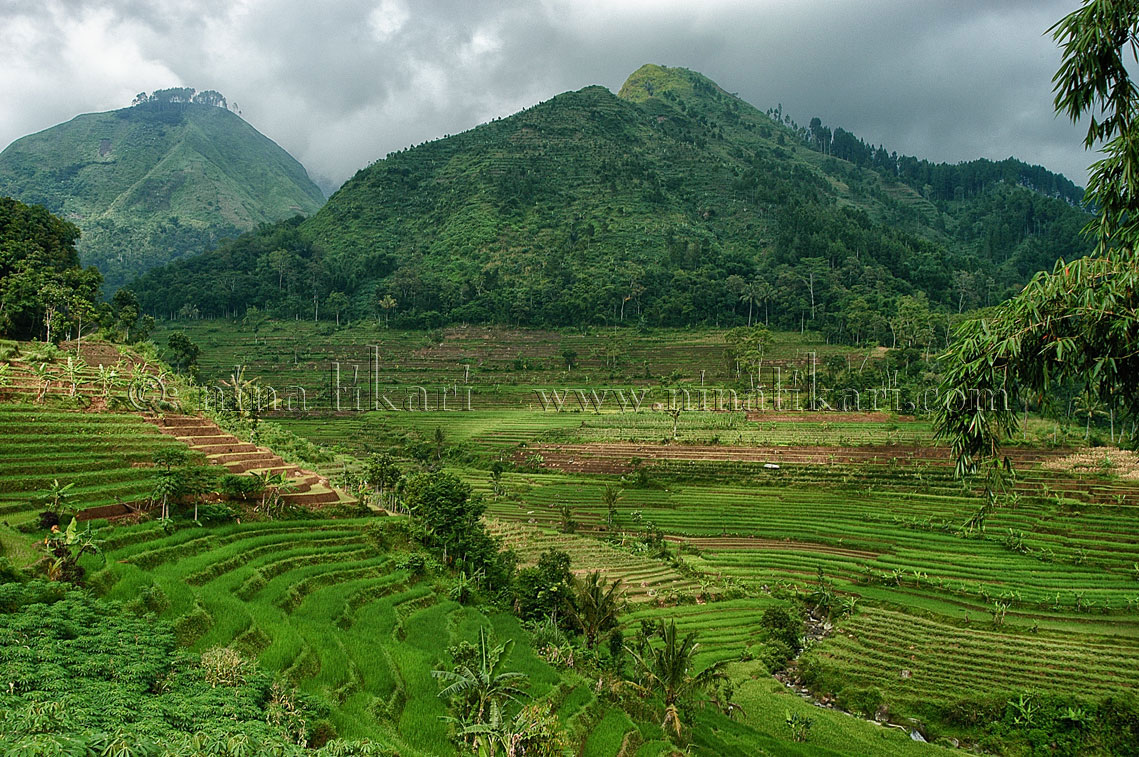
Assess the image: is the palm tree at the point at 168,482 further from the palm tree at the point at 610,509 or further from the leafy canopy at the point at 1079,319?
the palm tree at the point at 610,509

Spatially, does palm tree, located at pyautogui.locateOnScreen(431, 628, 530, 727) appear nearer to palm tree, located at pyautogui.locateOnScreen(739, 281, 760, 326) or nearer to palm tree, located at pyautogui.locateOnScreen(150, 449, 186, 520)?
palm tree, located at pyautogui.locateOnScreen(150, 449, 186, 520)

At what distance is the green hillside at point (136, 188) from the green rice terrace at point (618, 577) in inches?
4353

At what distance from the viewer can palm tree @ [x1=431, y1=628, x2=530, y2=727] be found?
10.8m

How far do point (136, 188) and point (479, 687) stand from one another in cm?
17009

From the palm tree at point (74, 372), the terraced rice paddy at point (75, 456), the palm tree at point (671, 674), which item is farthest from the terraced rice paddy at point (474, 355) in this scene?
the palm tree at point (671, 674)

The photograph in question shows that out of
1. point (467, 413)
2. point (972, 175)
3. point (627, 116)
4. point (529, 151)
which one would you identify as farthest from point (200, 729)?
point (972, 175)

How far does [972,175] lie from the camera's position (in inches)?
6255

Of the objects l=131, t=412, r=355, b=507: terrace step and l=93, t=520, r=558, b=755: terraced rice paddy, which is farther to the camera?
l=131, t=412, r=355, b=507: terrace step

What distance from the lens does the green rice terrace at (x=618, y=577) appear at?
11977mm

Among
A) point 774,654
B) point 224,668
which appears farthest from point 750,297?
point 224,668

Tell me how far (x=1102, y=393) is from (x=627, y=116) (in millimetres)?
163352

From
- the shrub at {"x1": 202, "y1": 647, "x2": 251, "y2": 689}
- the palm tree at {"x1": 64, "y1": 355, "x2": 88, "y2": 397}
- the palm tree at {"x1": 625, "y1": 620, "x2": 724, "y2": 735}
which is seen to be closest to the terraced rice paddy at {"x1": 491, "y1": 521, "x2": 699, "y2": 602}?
the palm tree at {"x1": 625, "y1": 620, "x2": 724, "y2": 735}

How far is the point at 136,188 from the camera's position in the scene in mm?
143500

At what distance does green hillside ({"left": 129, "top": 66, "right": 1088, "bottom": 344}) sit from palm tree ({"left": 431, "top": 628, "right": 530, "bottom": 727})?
72.6 m
